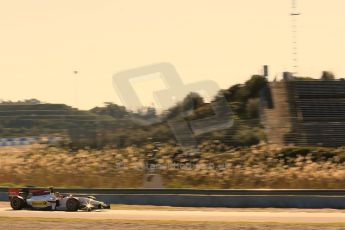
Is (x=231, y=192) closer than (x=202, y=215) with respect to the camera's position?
No

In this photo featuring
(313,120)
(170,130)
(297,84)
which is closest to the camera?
(170,130)

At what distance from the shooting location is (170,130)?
36.3 meters

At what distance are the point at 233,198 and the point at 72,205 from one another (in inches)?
196

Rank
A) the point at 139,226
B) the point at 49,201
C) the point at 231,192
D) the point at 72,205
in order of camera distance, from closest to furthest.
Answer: the point at 139,226 → the point at 72,205 → the point at 49,201 → the point at 231,192

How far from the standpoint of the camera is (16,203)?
Answer: 18.2 metres

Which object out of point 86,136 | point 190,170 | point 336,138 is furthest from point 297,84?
point 190,170

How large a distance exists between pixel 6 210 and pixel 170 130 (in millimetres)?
18879

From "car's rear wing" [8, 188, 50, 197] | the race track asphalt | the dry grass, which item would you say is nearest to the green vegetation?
the dry grass

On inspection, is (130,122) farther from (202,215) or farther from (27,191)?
(202,215)

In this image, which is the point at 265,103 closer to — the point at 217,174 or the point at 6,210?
the point at 217,174

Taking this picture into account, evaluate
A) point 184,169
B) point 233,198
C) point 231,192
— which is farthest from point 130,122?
point 233,198

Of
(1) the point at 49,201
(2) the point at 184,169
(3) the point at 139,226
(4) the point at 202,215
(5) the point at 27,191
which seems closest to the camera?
(3) the point at 139,226

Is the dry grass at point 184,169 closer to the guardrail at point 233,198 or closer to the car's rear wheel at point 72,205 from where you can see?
the guardrail at point 233,198

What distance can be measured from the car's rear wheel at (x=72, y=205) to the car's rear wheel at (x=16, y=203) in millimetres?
1619
